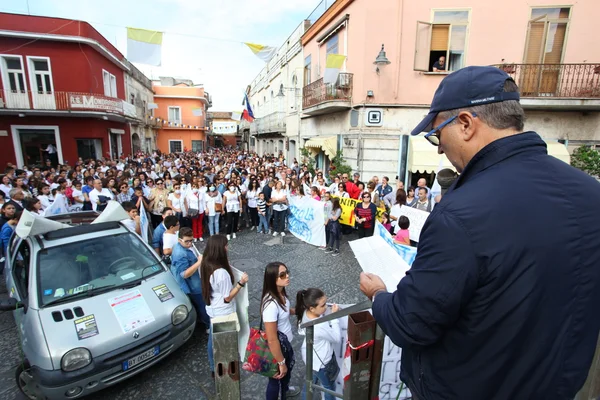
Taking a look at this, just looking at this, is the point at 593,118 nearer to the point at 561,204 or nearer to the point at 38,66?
the point at 561,204

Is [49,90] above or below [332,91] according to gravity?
above

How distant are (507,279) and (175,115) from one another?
46867 millimetres

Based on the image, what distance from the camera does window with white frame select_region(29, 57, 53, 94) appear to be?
62.3 feet

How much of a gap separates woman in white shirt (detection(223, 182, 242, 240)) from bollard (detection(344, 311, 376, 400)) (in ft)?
27.1

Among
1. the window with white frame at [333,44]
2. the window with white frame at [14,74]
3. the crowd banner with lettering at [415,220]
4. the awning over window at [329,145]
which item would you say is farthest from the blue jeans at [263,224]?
the window with white frame at [14,74]

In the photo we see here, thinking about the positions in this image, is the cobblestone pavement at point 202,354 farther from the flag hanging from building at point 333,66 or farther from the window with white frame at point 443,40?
the window with white frame at point 443,40

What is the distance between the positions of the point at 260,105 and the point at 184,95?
40.4 feet

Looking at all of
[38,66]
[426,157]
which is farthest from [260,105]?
[426,157]

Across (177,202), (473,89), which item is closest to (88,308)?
(473,89)

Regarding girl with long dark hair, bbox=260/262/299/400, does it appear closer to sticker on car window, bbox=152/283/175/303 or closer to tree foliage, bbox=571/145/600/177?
sticker on car window, bbox=152/283/175/303

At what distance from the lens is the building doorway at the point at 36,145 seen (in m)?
19.2

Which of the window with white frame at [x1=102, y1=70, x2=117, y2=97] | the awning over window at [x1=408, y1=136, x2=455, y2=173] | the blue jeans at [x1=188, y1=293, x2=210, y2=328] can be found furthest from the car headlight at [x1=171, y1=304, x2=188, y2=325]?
the window with white frame at [x1=102, y1=70, x2=117, y2=97]

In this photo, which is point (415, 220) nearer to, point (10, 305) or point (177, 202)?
point (177, 202)

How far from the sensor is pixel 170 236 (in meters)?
5.49
